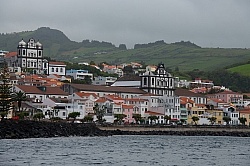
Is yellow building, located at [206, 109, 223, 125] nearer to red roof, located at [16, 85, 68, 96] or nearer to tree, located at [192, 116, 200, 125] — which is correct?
tree, located at [192, 116, 200, 125]

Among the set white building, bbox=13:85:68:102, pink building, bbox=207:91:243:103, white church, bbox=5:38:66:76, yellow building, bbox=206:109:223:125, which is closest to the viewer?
white building, bbox=13:85:68:102

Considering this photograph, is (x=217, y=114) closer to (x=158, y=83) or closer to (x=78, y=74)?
(x=158, y=83)

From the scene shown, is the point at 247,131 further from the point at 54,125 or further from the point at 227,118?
the point at 54,125

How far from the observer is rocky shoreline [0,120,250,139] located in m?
71.8

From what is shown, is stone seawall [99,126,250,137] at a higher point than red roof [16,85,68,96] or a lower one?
lower

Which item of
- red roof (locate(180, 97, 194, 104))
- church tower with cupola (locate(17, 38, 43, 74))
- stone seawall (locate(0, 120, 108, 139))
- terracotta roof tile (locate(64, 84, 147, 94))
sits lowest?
stone seawall (locate(0, 120, 108, 139))

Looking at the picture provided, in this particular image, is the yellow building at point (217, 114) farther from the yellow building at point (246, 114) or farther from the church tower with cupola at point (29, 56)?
the church tower with cupola at point (29, 56)

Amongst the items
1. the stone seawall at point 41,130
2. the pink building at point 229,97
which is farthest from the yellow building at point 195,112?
the stone seawall at point 41,130

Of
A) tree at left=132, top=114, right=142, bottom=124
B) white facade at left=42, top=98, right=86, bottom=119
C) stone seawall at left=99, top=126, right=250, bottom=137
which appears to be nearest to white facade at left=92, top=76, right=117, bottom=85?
tree at left=132, top=114, right=142, bottom=124

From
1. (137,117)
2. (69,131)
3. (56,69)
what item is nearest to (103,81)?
(56,69)

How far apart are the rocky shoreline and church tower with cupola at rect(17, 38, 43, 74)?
53.9 m

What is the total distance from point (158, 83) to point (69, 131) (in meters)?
A: 57.1

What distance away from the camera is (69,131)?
8212 cm

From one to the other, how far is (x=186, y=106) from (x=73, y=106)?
1032 inches
